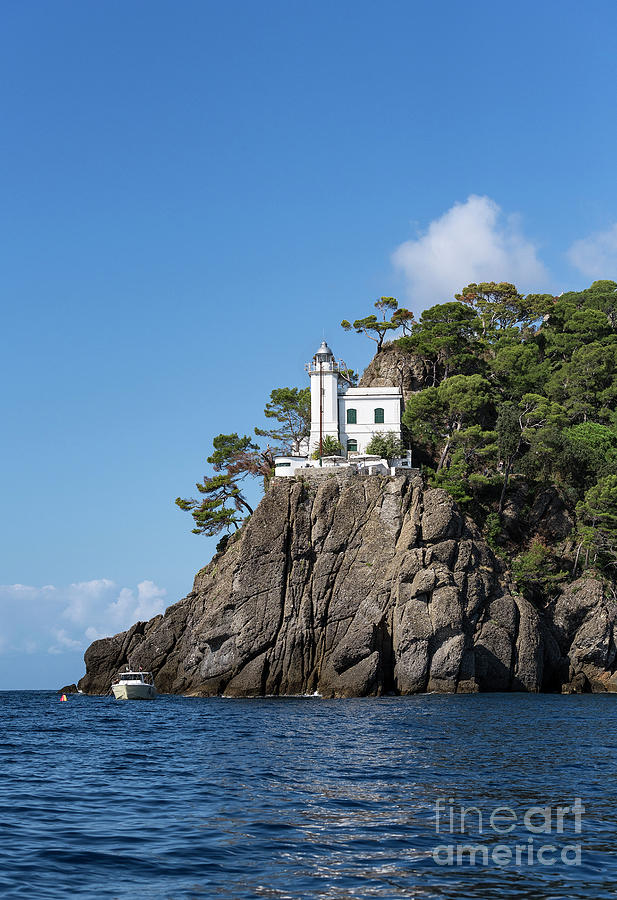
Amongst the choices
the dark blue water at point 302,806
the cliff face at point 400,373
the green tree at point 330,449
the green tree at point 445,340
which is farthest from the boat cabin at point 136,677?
the green tree at point 445,340

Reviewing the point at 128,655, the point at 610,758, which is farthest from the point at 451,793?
the point at 128,655

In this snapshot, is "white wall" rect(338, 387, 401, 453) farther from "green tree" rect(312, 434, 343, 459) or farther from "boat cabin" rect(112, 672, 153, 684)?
"boat cabin" rect(112, 672, 153, 684)

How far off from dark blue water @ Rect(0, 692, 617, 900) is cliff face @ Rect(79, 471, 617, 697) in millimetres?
16497

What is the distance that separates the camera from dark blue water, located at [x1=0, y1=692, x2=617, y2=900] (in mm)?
13180

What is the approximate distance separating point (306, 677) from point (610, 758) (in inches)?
1261

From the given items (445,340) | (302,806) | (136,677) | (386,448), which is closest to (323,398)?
(386,448)

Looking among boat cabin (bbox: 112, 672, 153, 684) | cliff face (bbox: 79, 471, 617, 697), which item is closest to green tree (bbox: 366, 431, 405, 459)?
cliff face (bbox: 79, 471, 617, 697)

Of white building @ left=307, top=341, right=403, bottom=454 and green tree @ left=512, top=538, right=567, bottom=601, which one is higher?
white building @ left=307, top=341, right=403, bottom=454

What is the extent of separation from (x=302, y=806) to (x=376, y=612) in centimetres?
3692

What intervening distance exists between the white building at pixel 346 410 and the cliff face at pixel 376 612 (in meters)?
10.0

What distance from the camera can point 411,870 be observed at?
44.6 feet

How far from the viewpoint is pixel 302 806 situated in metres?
18.7

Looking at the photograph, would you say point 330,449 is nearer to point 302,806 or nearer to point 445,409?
point 445,409

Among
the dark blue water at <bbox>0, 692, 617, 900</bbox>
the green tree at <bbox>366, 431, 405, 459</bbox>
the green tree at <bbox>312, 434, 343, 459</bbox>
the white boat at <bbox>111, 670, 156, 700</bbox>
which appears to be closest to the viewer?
the dark blue water at <bbox>0, 692, 617, 900</bbox>
